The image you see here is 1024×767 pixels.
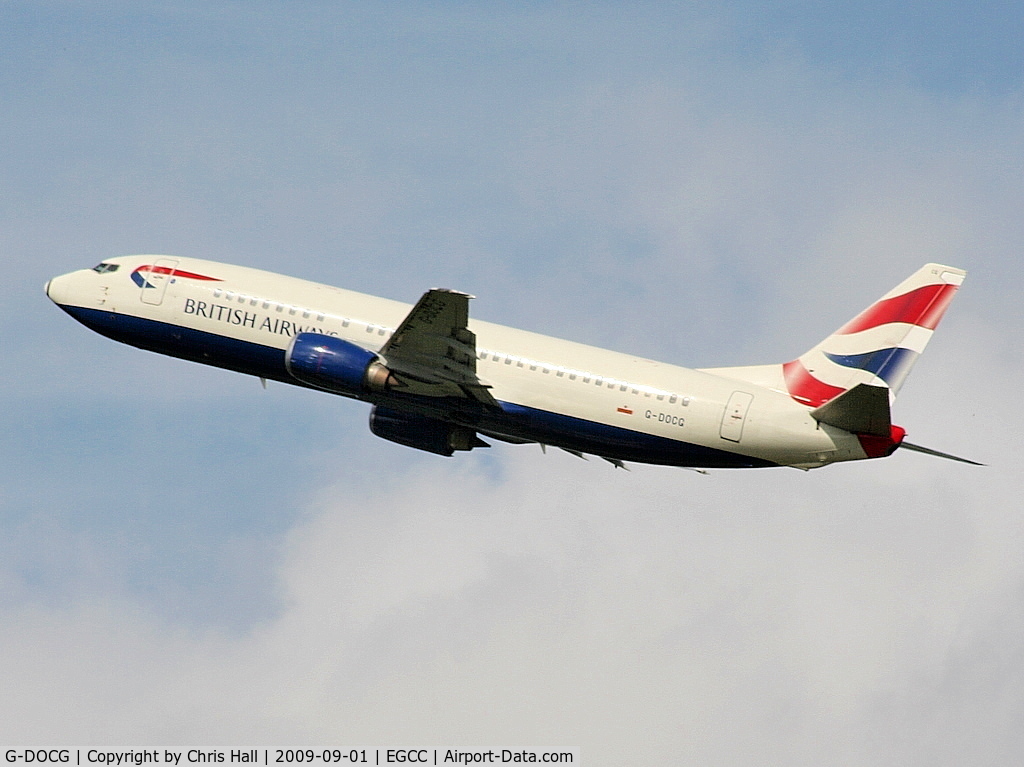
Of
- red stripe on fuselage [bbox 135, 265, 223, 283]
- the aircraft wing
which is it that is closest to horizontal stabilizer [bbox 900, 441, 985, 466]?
the aircraft wing

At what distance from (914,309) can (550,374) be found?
Answer: 13303 millimetres

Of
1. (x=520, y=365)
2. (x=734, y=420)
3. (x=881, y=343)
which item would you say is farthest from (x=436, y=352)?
(x=881, y=343)

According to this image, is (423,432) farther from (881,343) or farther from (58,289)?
(881,343)

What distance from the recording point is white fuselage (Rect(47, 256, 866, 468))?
50281 millimetres

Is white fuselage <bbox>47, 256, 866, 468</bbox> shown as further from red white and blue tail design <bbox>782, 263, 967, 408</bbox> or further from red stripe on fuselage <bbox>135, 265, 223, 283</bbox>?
red white and blue tail design <bbox>782, 263, 967, 408</bbox>

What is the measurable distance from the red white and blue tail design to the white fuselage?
160cm

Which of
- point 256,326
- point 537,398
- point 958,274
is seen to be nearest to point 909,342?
point 958,274

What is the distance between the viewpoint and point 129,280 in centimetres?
5728

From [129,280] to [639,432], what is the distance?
21.4m

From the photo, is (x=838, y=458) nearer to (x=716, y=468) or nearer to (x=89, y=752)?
(x=716, y=468)

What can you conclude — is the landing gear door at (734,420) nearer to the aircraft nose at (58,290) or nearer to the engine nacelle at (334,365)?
the engine nacelle at (334,365)

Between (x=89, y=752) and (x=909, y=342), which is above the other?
(x=909, y=342)

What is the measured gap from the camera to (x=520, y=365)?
5238 cm

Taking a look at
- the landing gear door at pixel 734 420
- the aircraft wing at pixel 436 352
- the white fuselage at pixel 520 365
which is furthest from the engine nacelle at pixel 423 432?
the landing gear door at pixel 734 420
